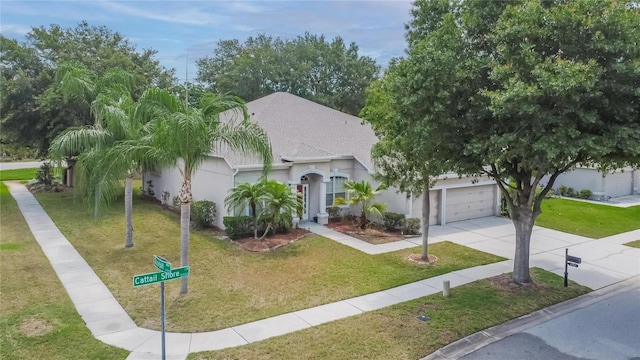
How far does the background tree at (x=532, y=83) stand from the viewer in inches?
338

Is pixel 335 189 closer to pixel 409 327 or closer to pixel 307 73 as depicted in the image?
pixel 409 327

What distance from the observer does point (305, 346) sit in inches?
323

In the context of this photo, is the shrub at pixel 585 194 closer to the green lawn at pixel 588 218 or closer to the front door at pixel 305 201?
the green lawn at pixel 588 218

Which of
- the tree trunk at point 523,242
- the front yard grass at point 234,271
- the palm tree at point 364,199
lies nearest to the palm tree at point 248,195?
the front yard grass at point 234,271

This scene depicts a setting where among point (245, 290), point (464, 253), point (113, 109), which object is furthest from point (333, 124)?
point (245, 290)

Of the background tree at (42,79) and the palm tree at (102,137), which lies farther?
the background tree at (42,79)

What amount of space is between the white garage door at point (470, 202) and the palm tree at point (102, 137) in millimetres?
13619

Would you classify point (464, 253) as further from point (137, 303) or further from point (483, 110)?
point (137, 303)

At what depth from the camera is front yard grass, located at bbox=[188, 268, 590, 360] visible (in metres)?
7.97

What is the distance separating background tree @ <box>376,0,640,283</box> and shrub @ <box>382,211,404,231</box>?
7.39 m

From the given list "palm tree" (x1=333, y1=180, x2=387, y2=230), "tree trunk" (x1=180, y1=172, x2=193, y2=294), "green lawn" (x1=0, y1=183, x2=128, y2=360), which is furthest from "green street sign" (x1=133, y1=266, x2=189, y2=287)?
"palm tree" (x1=333, y1=180, x2=387, y2=230)

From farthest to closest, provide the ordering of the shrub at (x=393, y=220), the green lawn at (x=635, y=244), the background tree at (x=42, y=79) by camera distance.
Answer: the background tree at (x=42, y=79) → the shrub at (x=393, y=220) → the green lawn at (x=635, y=244)

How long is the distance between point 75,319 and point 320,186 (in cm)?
1157

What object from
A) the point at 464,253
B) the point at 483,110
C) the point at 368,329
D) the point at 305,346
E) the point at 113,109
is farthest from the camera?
the point at 464,253
